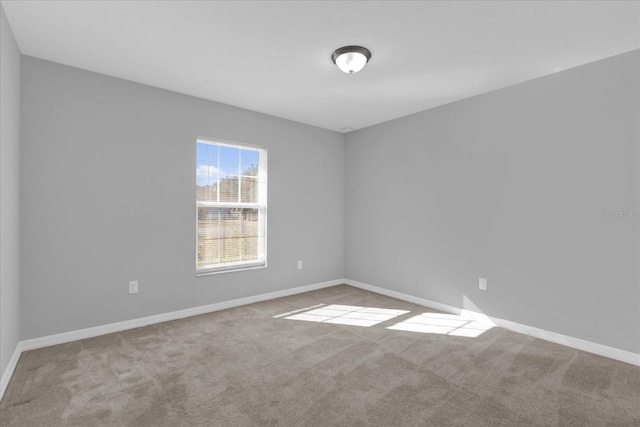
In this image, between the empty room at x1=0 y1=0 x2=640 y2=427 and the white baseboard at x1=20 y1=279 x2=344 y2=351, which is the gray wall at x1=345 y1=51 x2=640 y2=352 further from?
the white baseboard at x1=20 y1=279 x2=344 y2=351

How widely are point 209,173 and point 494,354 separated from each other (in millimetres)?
3513

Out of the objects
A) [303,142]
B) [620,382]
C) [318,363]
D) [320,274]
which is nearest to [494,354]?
[620,382]

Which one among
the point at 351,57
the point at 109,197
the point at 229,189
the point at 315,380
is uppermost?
the point at 351,57

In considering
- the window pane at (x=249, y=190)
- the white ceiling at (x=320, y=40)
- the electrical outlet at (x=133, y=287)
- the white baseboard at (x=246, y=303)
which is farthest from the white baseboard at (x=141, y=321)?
the white ceiling at (x=320, y=40)

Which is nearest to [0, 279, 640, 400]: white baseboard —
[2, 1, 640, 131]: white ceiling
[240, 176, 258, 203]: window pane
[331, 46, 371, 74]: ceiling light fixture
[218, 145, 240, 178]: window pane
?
[240, 176, 258, 203]: window pane

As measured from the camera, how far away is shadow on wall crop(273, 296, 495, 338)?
3262mm

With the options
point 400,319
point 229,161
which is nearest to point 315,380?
point 400,319

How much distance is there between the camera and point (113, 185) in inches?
123

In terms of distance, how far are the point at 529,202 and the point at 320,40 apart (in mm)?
2520

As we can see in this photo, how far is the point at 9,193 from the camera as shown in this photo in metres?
2.32

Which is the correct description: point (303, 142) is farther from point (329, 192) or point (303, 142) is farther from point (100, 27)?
point (100, 27)

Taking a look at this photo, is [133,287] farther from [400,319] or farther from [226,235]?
[400,319]

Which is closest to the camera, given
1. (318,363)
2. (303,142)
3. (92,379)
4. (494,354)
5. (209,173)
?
(92,379)

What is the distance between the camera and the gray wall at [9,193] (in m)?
2.11
